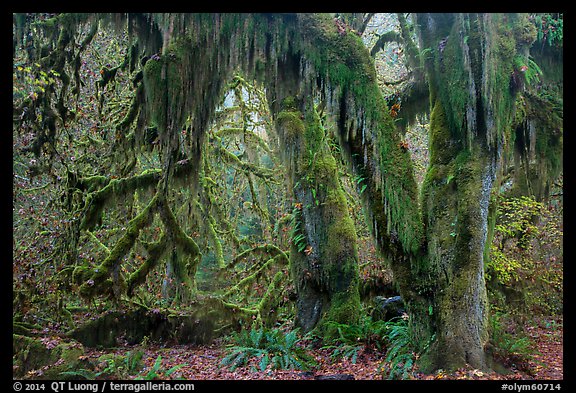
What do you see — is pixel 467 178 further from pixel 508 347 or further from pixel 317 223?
pixel 317 223

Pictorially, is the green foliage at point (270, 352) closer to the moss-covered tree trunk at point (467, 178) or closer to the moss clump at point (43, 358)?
the moss-covered tree trunk at point (467, 178)

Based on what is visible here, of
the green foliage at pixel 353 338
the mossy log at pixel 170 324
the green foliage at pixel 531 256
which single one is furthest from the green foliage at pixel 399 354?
the mossy log at pixel 170 324

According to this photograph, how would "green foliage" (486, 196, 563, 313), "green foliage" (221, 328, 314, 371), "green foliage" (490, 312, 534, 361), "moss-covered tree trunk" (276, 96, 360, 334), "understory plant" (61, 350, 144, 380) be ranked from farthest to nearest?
"green foliage" (486, 196, 563, 313), "moss-covered tree trunk" (276, 96, 360, 334), "green foliage" (221, 328, 314, 371), "understory plant" (61, 350, 144, 380), "green foliage" (490, 312, 534, 361)

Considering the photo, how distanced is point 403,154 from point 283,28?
2.99 meters

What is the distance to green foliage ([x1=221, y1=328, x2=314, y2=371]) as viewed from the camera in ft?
22.0

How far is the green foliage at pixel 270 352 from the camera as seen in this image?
6711 millimetres

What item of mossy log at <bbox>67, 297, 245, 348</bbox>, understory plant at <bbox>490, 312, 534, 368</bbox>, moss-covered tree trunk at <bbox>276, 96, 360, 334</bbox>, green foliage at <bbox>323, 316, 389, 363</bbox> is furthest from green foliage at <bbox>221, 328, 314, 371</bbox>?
understory plant at <bbox>490, 312, 534, 368</bbox>

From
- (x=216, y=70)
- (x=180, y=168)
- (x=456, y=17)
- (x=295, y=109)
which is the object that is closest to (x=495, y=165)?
(x=456, y=17)

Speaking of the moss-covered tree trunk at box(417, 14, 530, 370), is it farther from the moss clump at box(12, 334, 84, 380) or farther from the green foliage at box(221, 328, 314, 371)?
the moss clump at box(12, 334, 84, 380)

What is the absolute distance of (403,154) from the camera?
655 cm

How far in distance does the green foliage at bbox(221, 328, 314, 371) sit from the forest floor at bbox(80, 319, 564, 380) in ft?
0.38

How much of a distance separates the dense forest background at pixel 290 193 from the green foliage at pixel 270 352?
0.10ft

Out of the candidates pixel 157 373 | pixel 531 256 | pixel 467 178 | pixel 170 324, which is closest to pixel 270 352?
pixel 157 373
